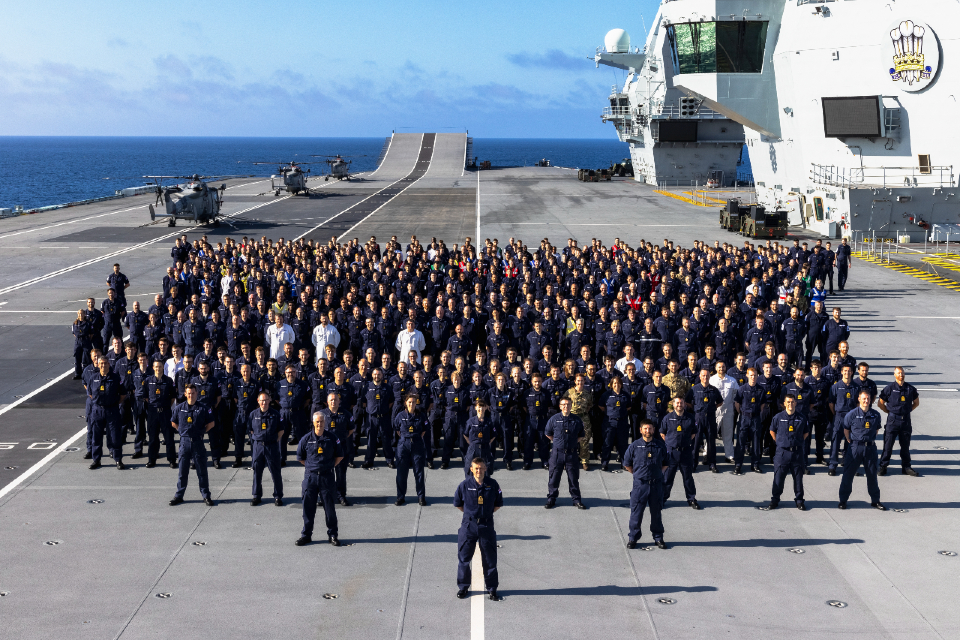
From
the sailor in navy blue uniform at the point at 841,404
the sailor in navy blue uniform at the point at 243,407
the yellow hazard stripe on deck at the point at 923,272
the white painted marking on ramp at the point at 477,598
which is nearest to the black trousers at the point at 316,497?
the white painted marking on ramp at the point at 477,598

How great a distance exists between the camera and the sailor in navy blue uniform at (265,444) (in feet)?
35.3

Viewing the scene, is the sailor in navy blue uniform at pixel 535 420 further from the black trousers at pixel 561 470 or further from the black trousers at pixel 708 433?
the black trousers at pixel 708 433

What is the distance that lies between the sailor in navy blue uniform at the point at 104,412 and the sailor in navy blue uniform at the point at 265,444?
2537 millimetres

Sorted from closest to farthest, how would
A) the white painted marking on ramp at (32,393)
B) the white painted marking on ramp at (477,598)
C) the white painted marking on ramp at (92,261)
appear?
1. the white painted marking on ramp at (477,598)
2. the white painted marking on ramp at (32,393)
3. the white painted marking on ramp at (92,261)

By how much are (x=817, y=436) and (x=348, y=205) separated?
43740 mm

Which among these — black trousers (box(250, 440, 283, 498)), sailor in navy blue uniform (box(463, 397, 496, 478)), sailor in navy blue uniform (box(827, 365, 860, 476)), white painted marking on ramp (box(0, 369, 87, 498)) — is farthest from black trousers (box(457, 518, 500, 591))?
white painted marking on ramp (box(0, 369, 87, 498))

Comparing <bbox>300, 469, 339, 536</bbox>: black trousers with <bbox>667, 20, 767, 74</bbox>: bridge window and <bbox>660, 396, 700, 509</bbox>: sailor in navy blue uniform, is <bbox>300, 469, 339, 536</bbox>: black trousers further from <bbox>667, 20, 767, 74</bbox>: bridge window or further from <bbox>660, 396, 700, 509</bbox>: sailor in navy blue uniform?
<bbox>667, 20, 767, 74</bbox>: bridge window

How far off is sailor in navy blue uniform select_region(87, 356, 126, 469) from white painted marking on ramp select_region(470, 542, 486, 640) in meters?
5.74

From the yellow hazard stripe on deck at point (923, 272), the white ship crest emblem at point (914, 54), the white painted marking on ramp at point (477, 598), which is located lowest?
the white painted marking on ramp at point (477, 598)

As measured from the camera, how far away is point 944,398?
614 inches

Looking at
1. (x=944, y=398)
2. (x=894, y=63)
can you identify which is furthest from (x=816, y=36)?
(x=944, y=398)

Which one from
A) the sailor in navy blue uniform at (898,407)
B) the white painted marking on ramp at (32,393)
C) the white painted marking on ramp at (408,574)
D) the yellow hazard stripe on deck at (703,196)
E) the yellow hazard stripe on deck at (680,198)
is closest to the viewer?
the white painted marking on ramp at (408,574)

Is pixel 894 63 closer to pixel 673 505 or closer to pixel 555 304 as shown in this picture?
pixel 555 304

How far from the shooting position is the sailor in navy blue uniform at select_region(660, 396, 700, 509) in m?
10.7
